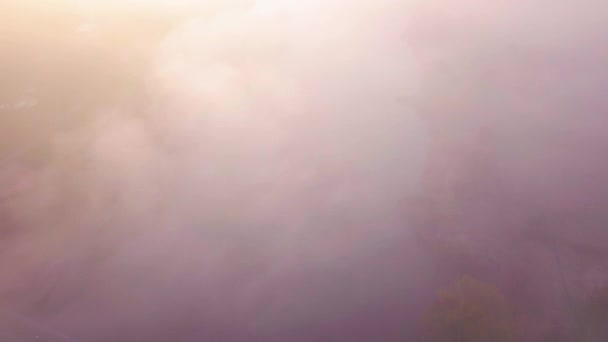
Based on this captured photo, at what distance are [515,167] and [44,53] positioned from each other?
18.2 ft

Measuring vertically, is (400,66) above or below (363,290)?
above

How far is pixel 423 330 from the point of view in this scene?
432cm

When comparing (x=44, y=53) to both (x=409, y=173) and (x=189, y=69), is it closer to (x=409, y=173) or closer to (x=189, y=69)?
(x=189, y=69)

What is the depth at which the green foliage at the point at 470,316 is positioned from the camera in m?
4.25

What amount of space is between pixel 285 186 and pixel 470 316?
85.2 inches

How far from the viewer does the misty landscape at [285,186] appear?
445cm

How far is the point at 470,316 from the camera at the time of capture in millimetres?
4324

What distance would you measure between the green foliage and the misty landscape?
17 millimetres

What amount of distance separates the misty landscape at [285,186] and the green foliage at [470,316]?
0.7 inches

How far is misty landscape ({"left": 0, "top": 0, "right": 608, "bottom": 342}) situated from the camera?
4.45 meters

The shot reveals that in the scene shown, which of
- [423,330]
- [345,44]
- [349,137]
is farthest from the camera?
[345,44]

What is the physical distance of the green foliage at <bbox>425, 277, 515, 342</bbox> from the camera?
14.0 ft

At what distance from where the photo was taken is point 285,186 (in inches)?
211

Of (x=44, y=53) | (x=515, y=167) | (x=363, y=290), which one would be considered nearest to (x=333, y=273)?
(x=363, y=290)
